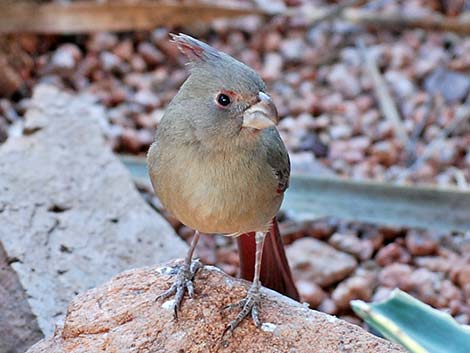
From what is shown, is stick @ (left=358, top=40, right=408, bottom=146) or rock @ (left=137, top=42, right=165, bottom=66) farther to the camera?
rock @ (left=137, top=42, right=165, bottom=66)

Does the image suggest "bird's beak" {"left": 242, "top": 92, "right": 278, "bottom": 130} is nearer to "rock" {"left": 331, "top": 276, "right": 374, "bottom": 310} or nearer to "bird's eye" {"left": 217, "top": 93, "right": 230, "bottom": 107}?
"bird's eye" {"left": 217, "top": 93, "right": 230, "bottom": 107}

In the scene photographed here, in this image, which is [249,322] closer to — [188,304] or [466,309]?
[188,304]

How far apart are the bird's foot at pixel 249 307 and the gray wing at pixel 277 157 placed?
272 mm

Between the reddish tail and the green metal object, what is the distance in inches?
9.0

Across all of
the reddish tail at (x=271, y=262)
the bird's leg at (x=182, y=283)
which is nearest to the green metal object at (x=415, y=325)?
the reddish tail at (x=271, y=262)

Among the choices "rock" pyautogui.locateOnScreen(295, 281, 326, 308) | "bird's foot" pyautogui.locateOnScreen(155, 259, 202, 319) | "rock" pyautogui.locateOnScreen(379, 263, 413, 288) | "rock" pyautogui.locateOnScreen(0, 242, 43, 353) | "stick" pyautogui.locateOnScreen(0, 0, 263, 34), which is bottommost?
"rock" pyautogui.locateOnScreen(295, 281, 326, 308)

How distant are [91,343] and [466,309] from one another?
5.35ft

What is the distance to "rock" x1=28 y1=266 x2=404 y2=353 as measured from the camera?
2.16m

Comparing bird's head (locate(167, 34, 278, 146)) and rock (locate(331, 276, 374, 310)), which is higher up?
bird's head (locate(167, 34, 278, 146))

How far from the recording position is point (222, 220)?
7.25 ft

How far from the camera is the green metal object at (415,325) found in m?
2.44

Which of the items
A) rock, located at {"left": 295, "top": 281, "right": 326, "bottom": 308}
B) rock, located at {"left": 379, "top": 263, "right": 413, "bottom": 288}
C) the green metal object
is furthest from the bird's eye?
rock, located at {"left": 379, "top": 263, "right": 413, "bottom": 288}

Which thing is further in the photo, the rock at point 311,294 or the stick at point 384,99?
the stick at point 384,99

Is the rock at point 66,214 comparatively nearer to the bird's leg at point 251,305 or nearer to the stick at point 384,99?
the bird's leg at point 251,305
